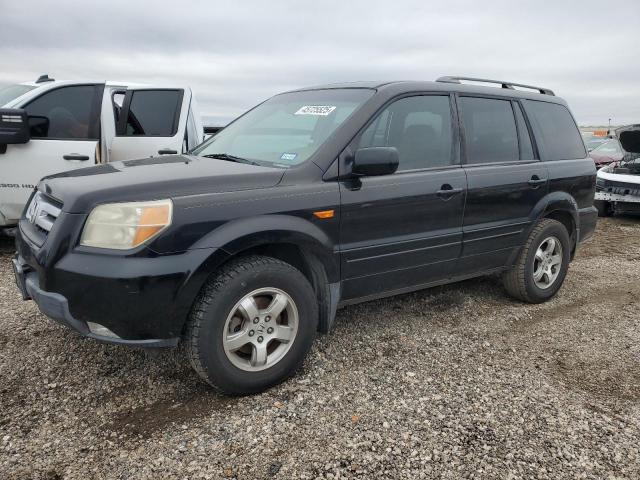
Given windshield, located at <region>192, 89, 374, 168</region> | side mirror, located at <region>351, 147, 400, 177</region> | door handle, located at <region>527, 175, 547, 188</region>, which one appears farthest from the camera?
door handle, located at <region>527, 175, 547, 188</region>

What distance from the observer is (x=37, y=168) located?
5332 mm

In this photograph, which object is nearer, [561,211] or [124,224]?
[124,224]

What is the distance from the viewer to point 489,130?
4.06 metres

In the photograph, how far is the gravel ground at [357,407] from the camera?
2.37 m

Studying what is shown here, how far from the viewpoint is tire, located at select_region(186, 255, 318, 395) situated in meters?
2.69

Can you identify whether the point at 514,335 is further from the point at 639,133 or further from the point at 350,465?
the point at 639,133

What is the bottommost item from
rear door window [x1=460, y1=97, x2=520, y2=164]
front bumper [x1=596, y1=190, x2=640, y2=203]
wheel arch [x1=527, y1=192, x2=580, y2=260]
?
front bumper [x1=596, y1=190, x2=640, y2=203]

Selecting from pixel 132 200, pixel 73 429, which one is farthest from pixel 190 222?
pixel 73 429

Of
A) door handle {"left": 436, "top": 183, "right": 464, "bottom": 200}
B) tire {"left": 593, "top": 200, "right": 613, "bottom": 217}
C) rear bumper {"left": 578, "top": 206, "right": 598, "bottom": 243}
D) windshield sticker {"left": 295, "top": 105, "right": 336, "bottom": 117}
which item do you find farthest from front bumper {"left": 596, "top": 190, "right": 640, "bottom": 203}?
windshield sticker {"left": 295, "top": 105, "right": 336, "bottom": 117}

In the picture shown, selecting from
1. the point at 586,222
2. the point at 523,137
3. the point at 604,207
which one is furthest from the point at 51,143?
the point at 604,207

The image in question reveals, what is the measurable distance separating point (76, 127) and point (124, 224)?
3.64 meters

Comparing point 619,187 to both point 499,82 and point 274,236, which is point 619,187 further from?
point 274,236

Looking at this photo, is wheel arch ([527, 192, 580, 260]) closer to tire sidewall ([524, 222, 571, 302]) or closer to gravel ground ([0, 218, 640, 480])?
tire sidewall ([524, 222, 571, 302])

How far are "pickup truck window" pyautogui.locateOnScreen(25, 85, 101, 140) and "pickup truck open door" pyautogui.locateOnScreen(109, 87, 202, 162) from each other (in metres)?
0.28
